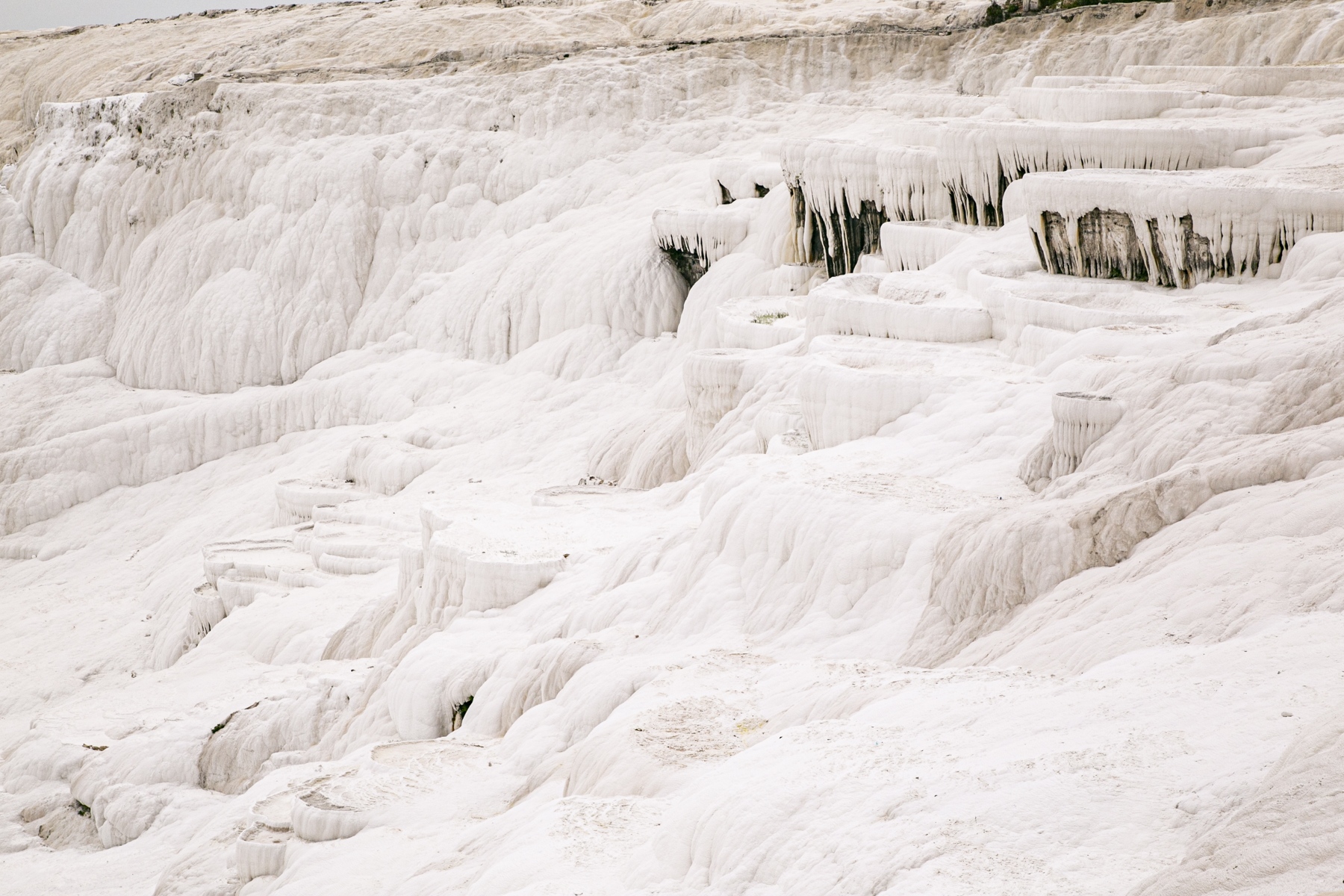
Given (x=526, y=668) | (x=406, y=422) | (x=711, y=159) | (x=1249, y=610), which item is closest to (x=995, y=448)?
(x=526, y=668)

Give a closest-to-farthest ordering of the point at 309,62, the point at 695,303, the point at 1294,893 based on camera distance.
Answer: the point at 1294,893 → the point at 695,303 → the point at 309,62

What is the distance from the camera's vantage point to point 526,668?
13.8m

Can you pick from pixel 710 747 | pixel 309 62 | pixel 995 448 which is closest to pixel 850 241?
pixel 995 448

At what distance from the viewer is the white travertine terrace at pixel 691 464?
7.89 m

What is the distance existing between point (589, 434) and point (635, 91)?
13535mm

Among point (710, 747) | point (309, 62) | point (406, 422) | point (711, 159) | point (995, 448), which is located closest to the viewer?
point (710, 747)

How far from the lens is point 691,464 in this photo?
68.1ft

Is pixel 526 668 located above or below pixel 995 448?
below

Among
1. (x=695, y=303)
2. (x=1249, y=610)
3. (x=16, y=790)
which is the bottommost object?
(x=16, y=790)

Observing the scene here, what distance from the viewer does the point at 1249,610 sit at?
821cm

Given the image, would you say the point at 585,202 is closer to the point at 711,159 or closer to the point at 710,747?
the point at 711,159

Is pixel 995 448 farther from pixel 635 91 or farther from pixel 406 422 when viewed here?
pixel 635 91

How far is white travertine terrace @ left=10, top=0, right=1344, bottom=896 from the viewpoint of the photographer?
7895 millimetres

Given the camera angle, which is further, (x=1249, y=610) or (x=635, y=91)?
(x=635, y=91)
